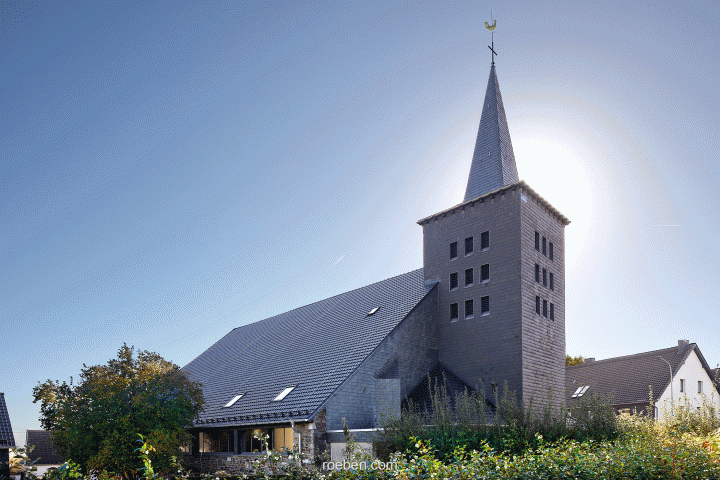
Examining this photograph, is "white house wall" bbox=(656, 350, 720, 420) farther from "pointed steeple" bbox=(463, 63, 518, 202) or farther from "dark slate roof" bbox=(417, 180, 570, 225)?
"pointed steeple" bbox=(463, 63, 518, 202)

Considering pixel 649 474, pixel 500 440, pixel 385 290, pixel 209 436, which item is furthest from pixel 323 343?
pixel 649 474

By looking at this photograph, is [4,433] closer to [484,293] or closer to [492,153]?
[484,293]

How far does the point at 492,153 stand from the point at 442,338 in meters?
9.86

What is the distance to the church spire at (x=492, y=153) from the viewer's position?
2988 cm

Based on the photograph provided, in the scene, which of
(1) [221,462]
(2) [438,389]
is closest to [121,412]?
(1) [221,462]

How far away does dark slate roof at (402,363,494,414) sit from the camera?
84.0 feet

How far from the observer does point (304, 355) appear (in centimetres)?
2980

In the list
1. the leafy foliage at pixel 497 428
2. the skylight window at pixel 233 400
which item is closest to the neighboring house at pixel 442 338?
the skylight window at pixel 233 400

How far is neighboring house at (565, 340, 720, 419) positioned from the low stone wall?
23.7 meters

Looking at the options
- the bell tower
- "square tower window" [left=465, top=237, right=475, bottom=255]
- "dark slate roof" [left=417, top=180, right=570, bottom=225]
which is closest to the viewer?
the bell tower

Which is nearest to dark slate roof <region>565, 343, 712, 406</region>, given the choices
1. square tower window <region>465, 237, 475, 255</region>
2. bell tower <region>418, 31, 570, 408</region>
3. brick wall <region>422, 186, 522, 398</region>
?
bell tower <region>418, 31, 570, 408</region>

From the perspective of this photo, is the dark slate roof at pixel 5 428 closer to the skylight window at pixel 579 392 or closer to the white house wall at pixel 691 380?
the skylight window at pixel 579 392

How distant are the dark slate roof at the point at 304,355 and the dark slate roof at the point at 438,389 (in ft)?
10.0

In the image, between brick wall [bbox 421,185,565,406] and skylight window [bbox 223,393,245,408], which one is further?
skylight window [bbox 223,393,245,408]
